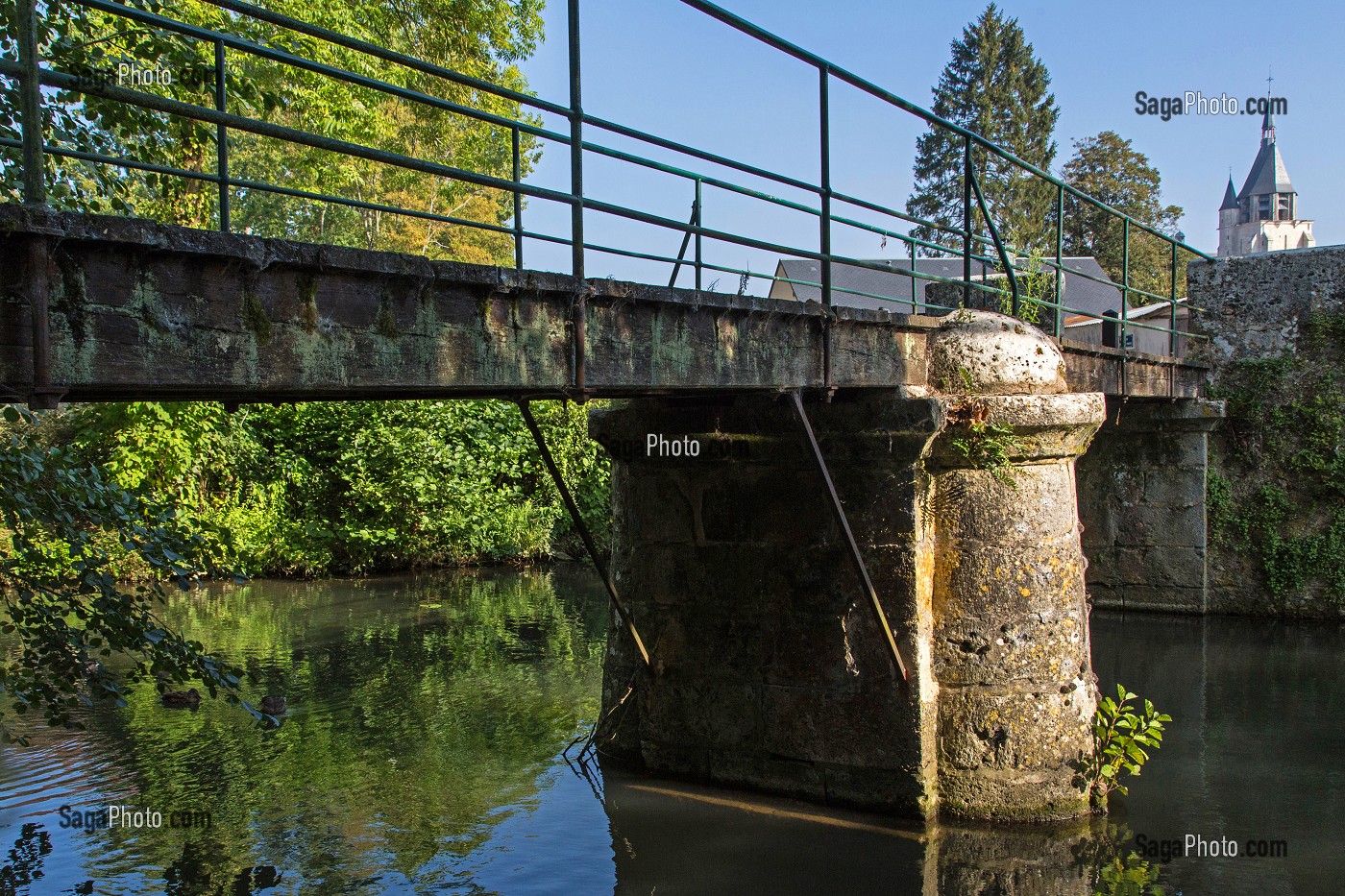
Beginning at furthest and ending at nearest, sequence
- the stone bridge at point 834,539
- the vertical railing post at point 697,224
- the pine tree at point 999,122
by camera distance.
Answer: the pine tree at point 999,122 → the vertical railing post at point 697,224 → the stone bridge at point 834,539

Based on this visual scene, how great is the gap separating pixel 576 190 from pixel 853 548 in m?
2.73

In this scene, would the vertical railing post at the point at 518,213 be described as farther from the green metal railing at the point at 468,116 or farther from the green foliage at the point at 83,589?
the green foliage at the point at 83,589

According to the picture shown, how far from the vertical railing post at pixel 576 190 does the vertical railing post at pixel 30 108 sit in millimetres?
2054

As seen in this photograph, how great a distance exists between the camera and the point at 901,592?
6492mm

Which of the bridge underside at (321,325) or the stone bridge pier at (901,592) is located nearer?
the bridge underside at (321,325)

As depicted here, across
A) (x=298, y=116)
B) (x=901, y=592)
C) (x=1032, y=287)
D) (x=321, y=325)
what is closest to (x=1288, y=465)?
(x=1032, y=287)

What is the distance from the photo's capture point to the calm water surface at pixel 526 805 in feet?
19.7

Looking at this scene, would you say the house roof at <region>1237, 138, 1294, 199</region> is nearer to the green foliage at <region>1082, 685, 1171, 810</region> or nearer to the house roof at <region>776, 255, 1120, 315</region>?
the house roof at <region>776, 255, 1120, 315</region>

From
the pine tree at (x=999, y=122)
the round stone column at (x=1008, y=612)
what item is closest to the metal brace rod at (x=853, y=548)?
the round stone column at (x=1008, y=612)

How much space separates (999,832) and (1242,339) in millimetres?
9941

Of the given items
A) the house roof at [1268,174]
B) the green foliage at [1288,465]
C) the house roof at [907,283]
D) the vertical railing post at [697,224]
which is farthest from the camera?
the house roof at [1268,174]

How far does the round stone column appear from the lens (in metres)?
6.44

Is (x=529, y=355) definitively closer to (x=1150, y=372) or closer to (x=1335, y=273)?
(x=1150, y=372)

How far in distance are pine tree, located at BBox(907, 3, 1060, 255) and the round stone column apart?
36.2 metres
